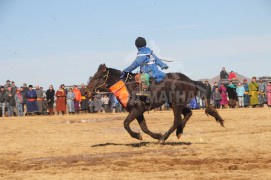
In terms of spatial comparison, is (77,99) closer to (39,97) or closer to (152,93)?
(39,97)

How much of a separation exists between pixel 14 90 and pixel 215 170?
2623 cm

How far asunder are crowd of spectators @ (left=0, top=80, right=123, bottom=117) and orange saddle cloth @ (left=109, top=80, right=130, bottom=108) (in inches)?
775

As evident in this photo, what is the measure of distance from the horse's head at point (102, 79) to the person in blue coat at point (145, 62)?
38 centimetres

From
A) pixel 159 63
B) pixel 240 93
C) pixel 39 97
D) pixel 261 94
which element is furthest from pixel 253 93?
pixel 159 63

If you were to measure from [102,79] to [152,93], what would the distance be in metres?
1.28

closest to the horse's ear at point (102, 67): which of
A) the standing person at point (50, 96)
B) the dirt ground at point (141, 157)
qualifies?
the dirt ground at point (141, 157)

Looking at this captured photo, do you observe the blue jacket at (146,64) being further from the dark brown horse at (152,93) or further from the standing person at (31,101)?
the standing person at (31,101)

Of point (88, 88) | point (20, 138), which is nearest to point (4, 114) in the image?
point (20, 138)

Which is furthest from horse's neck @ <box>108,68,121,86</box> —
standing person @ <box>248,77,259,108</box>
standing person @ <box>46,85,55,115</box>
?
standing person @ <box>248,77,259,108</box>

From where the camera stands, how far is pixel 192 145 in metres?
13.1

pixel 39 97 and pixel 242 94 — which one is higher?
pixel 39 97

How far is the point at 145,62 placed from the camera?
43.7 ft

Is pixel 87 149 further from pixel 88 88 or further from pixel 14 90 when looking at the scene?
pixel 14 90

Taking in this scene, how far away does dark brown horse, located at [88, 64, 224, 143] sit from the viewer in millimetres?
13217
